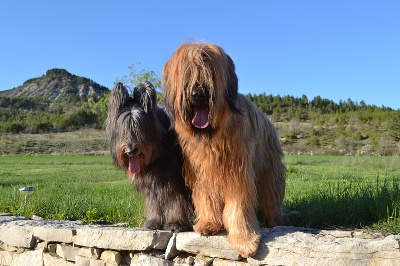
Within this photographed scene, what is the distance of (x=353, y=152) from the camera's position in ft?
135

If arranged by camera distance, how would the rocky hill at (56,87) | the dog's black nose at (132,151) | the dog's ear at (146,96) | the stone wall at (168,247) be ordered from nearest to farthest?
the stone wall at (168,247) < the dog's black nose at (132,151) < the dog's ear at (146,96) < the rocky hill at (56,87)

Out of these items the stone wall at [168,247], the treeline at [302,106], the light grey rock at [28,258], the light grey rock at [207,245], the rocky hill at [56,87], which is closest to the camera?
the stone wall at [168,247]

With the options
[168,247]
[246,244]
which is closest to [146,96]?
[168,247]

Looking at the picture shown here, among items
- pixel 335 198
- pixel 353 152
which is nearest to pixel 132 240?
pixel 335 198

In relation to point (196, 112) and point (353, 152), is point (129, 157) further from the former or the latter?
point (353, 152)

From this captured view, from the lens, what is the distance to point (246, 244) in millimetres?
3727

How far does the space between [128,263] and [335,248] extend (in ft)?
7.37

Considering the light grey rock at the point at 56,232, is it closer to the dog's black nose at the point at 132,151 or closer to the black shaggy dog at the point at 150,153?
the black shaggy dog at the point at 150,153

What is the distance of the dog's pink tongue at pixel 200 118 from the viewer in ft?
11.7

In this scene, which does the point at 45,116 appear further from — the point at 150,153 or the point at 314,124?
the point at 150,153

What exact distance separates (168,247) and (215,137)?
52.3 inches

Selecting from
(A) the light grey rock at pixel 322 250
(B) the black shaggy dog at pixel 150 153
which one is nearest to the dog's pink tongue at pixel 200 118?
(B) the black shaggy dog at pixel 150 153

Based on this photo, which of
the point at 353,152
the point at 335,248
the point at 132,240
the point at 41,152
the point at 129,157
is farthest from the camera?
the point at 41,152

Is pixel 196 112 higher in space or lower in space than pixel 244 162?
higher
